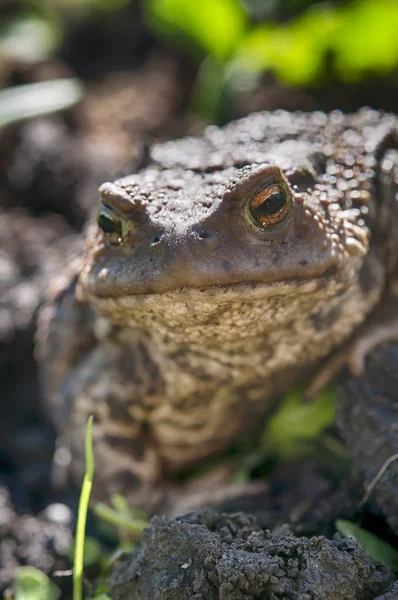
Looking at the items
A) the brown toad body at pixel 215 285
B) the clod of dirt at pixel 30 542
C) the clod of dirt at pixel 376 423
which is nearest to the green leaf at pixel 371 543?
the clod of dirt at pixel 376 423

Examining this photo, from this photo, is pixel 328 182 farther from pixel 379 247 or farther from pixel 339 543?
pixel 339 543

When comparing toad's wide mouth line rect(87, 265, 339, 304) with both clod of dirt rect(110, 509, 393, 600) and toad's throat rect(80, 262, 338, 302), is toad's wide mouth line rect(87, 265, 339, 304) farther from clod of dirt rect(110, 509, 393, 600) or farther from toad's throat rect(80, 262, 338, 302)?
clod of dirt rect(110, 509, 393, 600)

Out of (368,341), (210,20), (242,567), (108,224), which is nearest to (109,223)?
(108,224)

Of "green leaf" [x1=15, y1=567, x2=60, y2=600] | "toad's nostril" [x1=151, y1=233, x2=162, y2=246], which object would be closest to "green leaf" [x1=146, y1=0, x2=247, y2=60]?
"toad's nostril" [x1=151, y1=233, x2=162, y2=246]

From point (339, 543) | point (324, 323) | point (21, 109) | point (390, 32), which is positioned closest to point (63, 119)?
point (21, 109)

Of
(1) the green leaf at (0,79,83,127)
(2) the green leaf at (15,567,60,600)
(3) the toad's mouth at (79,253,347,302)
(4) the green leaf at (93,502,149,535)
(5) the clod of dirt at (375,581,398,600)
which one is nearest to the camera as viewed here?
(5) the clod of dirt at (375,581,398,600)

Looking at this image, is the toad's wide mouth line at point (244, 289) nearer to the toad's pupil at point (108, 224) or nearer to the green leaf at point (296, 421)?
the toad's pupil at point (108, 224)
